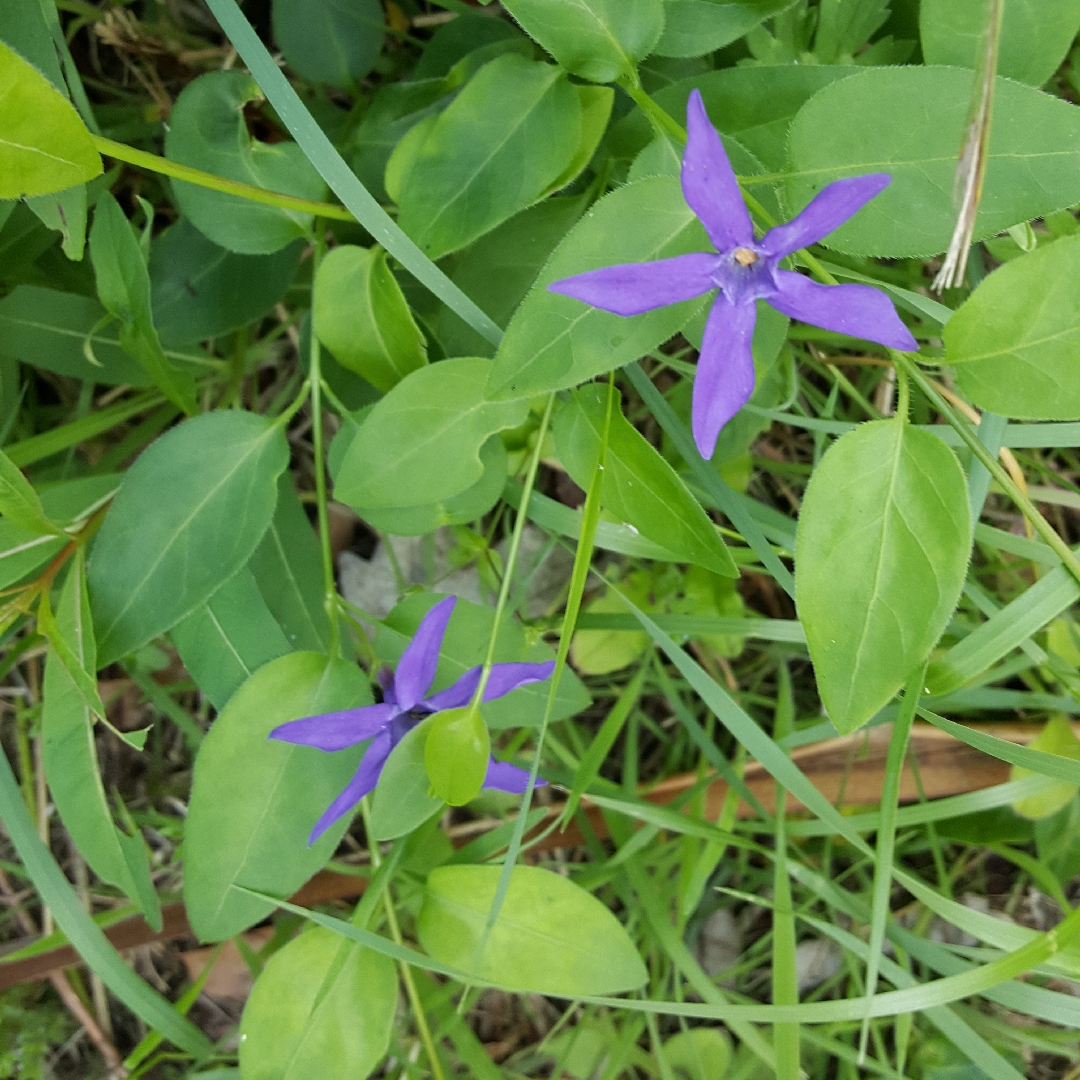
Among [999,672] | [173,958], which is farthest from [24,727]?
[999,672]

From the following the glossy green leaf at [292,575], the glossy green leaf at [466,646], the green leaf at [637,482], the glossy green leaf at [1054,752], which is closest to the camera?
the green leaf at [637,482]

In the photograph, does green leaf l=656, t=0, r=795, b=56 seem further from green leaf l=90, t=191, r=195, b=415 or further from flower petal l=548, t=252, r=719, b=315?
green leaf l=90, t=191, r=195, b=415

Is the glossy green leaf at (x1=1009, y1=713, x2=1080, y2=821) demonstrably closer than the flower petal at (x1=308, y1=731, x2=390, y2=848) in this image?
No

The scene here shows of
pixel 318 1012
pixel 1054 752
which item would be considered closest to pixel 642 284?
pixel 318 1012

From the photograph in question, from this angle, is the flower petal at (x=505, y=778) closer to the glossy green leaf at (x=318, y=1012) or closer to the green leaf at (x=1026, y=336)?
the glossy green leaf at (x=318, y=1012)

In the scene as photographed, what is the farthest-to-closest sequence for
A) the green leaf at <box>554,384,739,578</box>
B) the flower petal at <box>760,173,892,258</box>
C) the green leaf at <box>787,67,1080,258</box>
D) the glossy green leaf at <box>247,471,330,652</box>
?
1. the glossy green leaf at <box>247,471,330,652</box>
2. the green leaf at <box>554,384,739,578</box>
3. the green leaf at <box>787,67,1080,258</box>
4. the flower petal at <box>760,173,892,258</box>

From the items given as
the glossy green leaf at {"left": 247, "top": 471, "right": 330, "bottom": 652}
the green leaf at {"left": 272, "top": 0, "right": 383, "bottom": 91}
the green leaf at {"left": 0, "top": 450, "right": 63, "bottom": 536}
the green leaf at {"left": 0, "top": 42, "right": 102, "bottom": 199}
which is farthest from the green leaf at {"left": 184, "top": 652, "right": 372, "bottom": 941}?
the green leaf at {"left": 272, "top": 0, "right": 383, "bottom": 91}

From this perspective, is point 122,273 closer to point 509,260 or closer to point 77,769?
point 509,260

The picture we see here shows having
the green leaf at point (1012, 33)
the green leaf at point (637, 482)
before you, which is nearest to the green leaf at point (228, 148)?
the green leaf at point (637, 482)
